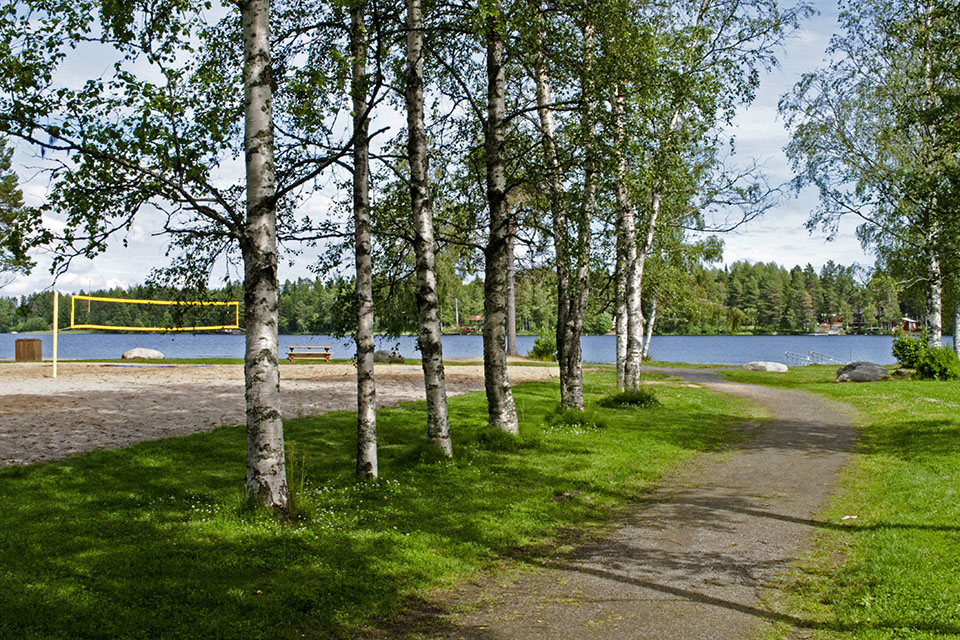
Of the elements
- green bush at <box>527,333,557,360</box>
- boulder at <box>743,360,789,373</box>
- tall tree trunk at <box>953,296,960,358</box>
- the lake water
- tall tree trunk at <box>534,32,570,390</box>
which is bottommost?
the lake water

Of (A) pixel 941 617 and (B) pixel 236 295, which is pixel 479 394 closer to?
(B) pixel 236 295

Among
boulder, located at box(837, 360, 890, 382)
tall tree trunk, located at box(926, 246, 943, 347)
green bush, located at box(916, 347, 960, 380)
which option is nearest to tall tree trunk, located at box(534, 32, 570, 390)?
boulder, located at box(837, 360, 890, 382)

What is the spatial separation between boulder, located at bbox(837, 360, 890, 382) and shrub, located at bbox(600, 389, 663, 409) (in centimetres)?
1297

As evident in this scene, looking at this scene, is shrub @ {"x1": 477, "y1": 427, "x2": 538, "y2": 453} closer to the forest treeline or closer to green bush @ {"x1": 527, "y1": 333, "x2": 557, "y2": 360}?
the forest treeline

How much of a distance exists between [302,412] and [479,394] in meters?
6.48

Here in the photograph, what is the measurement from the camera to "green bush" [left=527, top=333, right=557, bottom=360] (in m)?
41.9

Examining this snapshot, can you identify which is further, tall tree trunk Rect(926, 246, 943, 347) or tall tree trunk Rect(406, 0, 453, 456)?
tall tree trunk Rect(926, 246, 943, 347)

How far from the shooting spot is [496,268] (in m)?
13.2

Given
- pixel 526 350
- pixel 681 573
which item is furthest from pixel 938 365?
pixel 526 350

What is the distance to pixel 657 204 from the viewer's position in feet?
66.1

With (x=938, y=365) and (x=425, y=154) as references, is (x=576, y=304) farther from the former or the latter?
(x=938, y=365)

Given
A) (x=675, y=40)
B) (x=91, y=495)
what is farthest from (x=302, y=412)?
(x=675, y=40)

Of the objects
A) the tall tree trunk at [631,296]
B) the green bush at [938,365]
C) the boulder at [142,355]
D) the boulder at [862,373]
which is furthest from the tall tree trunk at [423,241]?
the boulder at [142,355]

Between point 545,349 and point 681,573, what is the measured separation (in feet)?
116
